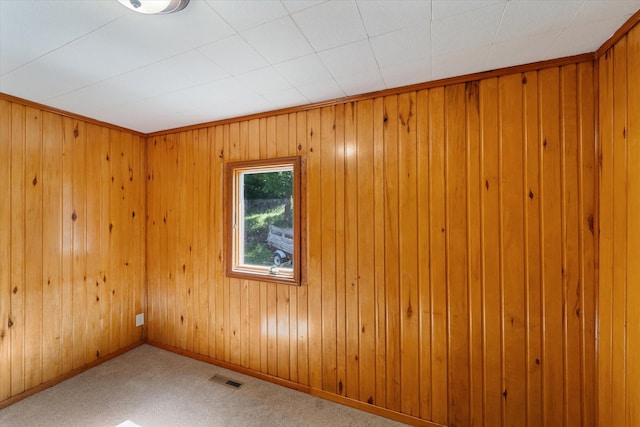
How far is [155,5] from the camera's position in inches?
43.2

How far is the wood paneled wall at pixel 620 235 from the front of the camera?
4.07ft

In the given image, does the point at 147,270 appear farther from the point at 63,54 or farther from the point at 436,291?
the point at 436,291

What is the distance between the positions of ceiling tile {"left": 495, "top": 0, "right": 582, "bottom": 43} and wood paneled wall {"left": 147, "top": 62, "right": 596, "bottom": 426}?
388 millimetres

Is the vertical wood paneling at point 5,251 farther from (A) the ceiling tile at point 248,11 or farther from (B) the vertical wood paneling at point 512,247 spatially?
(B) the vertical wood paneling at point 512,247

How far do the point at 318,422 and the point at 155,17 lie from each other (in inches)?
99.1

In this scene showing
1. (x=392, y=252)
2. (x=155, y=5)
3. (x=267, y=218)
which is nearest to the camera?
(x=155, y=5)

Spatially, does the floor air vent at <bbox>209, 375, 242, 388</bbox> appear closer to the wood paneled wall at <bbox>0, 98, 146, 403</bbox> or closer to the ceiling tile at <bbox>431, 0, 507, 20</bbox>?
the wood paneled wall at <bbox>0, 98, 146, 403</bbox>

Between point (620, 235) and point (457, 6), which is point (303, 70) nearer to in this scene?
point (457, 6)

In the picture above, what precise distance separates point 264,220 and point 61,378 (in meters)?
2.18

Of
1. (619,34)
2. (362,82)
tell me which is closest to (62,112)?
(362,82)

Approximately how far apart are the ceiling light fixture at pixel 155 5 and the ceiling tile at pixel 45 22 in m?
0.09

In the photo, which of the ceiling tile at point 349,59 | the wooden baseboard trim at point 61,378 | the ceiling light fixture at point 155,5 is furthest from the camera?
the wooden baseboard trim at point 61,378

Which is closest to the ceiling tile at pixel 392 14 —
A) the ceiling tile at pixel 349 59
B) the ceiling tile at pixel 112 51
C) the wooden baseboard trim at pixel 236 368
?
the ceiling tile at pixel 349 59

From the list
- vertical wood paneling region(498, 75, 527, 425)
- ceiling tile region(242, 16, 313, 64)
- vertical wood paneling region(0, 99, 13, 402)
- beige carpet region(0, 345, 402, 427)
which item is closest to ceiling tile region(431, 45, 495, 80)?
vertical wood paneling region(498, 75, 527, 425)
